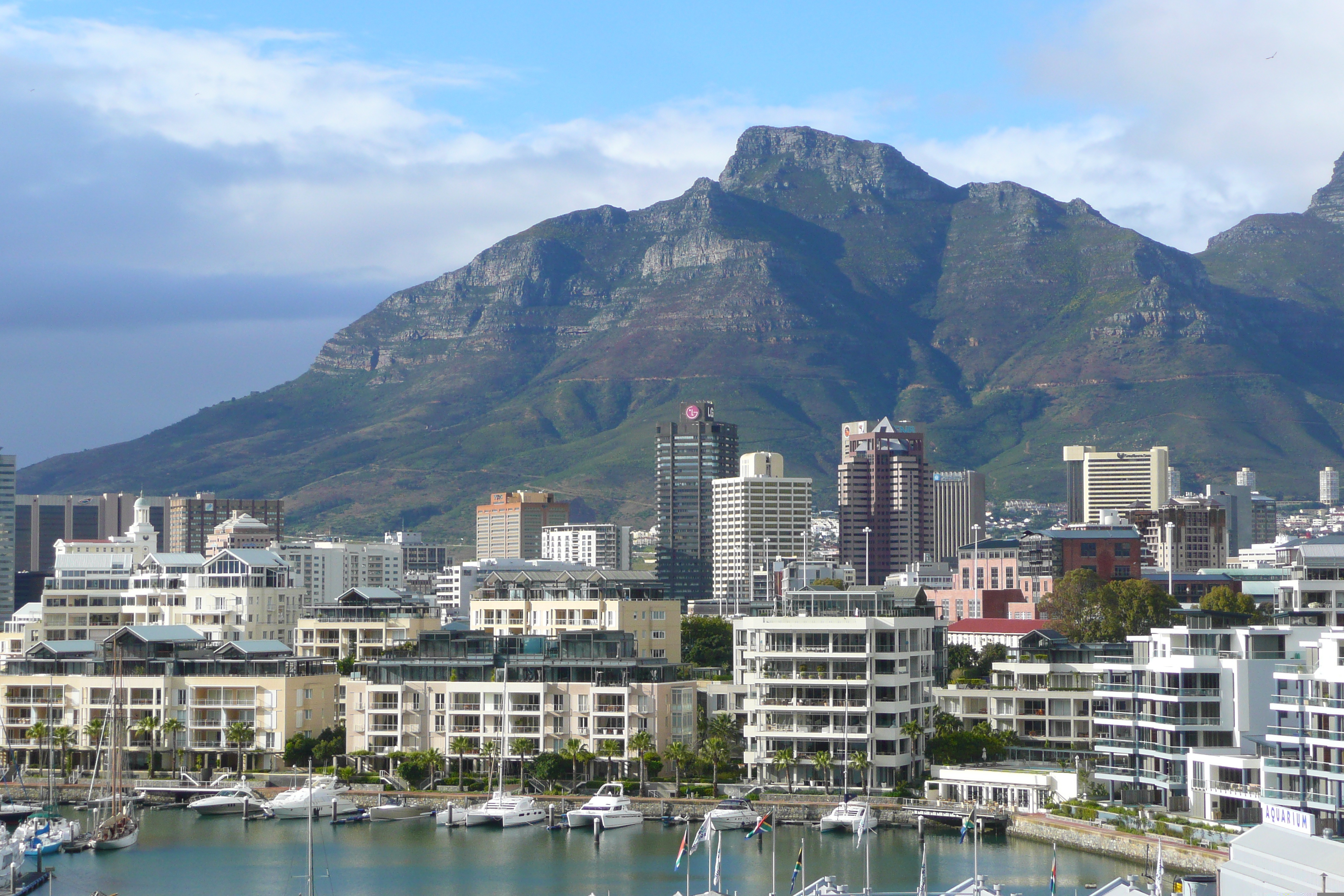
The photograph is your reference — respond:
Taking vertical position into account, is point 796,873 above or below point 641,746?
below

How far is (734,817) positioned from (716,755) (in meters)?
8.79

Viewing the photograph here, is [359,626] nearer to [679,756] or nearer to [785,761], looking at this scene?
[679,756]

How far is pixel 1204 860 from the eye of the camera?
77688mm

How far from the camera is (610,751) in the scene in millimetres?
112750

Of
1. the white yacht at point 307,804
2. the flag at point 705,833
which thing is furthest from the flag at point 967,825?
the white yacht at point 307,804

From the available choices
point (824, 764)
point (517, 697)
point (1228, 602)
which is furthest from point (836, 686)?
point (1228, 602)

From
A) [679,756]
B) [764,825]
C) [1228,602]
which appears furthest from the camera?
[1228,602]

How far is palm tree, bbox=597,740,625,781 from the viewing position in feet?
370

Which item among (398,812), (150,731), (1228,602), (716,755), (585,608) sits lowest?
(398,812)

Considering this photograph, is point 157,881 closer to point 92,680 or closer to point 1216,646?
point 92,680

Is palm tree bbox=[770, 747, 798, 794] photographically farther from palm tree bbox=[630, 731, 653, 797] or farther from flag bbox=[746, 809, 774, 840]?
palm tree bbox=[630, 731, 653, 797]

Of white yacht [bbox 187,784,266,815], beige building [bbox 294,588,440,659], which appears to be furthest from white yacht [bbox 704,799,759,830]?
beige building [bbox 294,588,440,659]

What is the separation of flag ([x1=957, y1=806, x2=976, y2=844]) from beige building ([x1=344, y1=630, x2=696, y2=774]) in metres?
23.2

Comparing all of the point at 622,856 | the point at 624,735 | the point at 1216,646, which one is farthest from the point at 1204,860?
the point at 624,735
